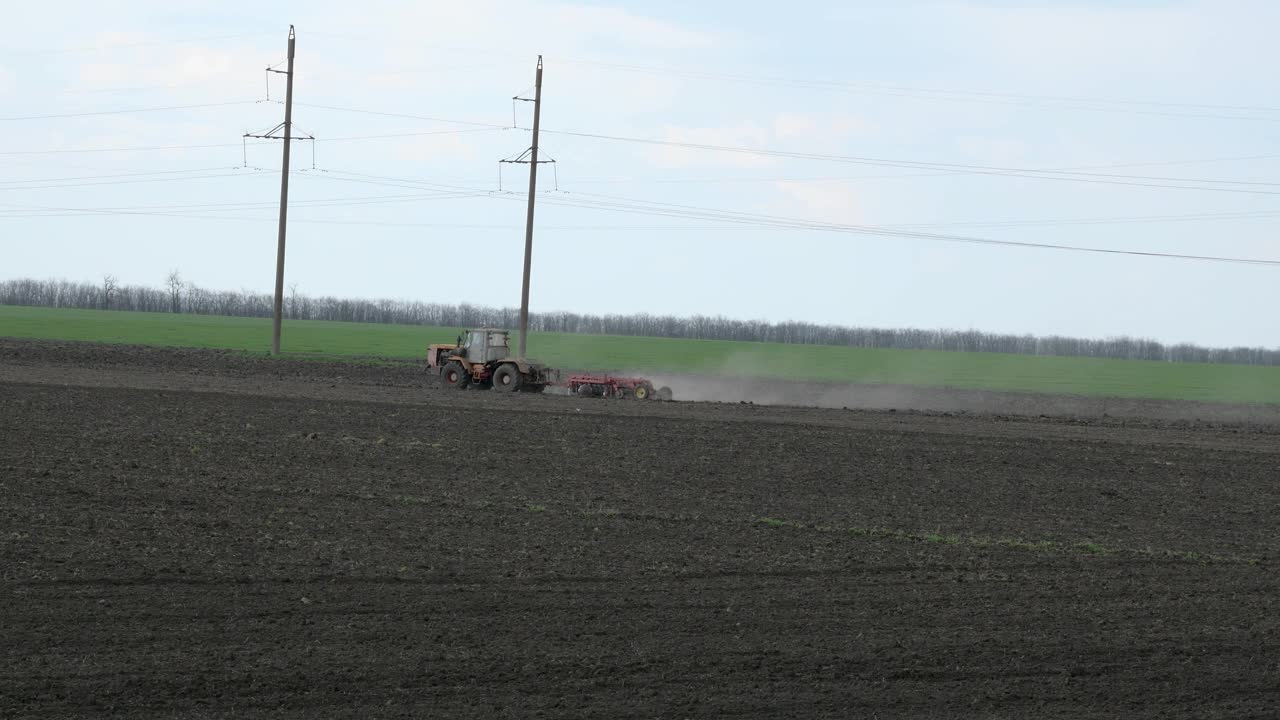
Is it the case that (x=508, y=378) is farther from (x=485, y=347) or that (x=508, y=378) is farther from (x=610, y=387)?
(x=610, y=387)

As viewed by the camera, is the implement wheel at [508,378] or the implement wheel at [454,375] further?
the implement wheel at [454,375]

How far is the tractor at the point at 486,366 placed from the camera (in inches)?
1667

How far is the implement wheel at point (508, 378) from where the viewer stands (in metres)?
42.2

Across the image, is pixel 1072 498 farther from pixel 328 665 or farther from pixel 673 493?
pixel 328 665

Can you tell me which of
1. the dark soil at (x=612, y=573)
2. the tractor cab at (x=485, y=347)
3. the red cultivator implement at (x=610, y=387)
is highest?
the tractor cab at (x=485, y=347)

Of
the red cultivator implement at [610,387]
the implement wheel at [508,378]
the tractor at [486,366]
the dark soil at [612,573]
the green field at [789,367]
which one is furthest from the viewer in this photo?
the green field at [789,367]

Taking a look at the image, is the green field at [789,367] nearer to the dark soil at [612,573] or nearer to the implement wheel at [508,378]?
the implement wheel at [508,378]

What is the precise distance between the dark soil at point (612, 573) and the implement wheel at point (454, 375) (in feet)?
46.3

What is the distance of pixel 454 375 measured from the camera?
43625 millimetres

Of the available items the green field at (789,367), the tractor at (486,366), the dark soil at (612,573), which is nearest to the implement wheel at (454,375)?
the tractor at (486,366)

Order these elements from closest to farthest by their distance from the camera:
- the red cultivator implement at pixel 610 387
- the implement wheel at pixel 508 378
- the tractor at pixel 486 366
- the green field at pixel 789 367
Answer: the red cultivator implement at pixel 610 387
the implement wheel at pixel 508 378
the tractor at pixel 486 366
the green field at pixel 789 367

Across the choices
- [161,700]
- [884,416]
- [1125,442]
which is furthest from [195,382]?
[161,700]

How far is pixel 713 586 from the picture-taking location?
14.1 metres

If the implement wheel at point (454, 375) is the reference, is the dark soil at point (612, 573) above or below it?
below
